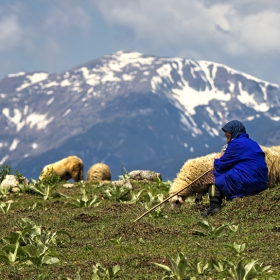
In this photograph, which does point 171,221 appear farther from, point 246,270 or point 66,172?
point 66,172

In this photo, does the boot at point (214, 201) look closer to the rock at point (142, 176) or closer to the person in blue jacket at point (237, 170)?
the person in blue jacket at point (237, 170)

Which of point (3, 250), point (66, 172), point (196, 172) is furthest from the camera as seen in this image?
point (66, 172)

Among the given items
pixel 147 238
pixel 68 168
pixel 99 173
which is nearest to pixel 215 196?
pixel 147 238

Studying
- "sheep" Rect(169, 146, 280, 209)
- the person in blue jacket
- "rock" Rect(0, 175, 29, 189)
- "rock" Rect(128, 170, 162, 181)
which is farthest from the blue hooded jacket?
"rock" Rect(128, 170, 162, 181)

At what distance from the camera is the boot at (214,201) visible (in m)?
13.6

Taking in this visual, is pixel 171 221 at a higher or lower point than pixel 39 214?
lower

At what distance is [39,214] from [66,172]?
55.3ft

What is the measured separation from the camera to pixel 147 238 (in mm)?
11188

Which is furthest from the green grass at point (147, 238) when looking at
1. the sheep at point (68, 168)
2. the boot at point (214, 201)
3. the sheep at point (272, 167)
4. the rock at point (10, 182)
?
the sheep at point (68, 168)

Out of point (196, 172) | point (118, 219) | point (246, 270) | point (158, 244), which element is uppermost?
point (196, 172)

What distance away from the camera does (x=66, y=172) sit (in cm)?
3231

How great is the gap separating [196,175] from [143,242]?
654cm

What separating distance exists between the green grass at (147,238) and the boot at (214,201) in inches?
7.2

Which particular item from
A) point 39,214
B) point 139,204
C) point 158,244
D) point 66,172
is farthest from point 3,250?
point 66,172
